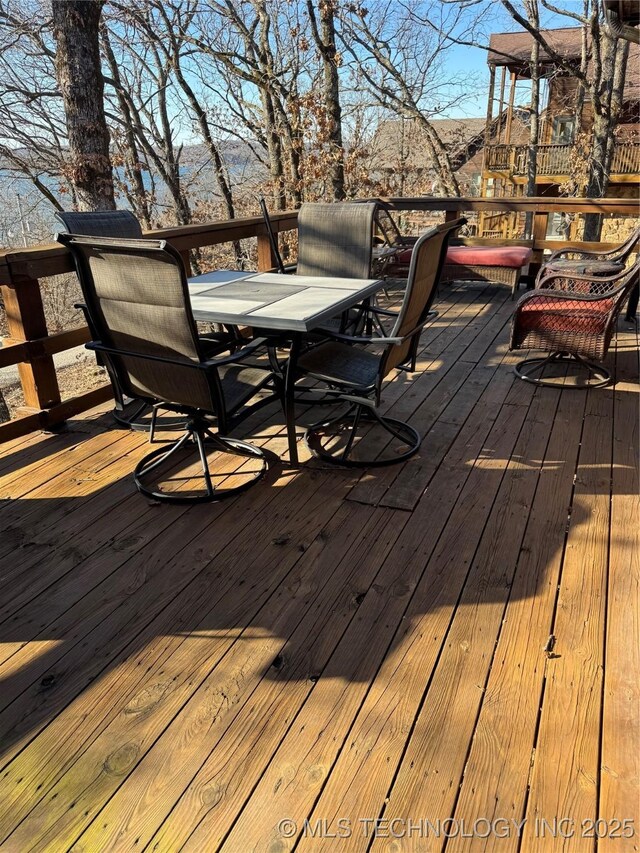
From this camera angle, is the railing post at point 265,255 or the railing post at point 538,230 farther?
the railing post at point 538,230

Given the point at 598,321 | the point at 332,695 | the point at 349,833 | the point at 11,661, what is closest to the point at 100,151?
the point at 598,321

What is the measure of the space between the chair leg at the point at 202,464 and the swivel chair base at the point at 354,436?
0.95 feet

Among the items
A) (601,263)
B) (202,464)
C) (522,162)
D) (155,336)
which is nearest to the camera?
(155,336)

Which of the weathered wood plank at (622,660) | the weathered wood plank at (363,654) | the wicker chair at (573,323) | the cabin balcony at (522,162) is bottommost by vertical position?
the weathered wood plank at (622,660)

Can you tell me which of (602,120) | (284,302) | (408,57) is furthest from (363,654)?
(408,57)

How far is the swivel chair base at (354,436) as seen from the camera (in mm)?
2764

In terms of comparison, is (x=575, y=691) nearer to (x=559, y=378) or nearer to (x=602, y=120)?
(x=559, y=378)

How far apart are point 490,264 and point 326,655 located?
16.4 ft

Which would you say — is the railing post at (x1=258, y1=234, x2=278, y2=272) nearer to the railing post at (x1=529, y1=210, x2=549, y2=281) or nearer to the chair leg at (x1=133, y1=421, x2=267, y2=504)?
the chair leg at (x1=133, y1=421, x2=267, y2=504)

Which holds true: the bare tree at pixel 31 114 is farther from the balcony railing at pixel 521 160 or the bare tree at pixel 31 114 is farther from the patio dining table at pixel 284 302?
the balcony railing at pixel 521 160

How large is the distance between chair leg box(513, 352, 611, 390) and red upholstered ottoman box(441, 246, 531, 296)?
1951mm

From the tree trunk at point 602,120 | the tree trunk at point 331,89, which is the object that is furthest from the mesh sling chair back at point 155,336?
the tree trunk at point 602,120

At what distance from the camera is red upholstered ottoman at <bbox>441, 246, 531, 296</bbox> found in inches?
228

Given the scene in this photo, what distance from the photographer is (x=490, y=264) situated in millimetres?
5855
